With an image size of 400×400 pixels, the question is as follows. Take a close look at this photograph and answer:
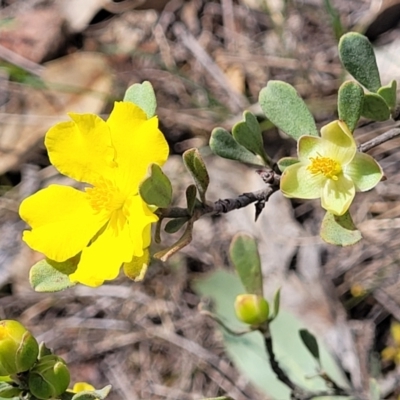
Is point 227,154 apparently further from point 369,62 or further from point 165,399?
point 165,399

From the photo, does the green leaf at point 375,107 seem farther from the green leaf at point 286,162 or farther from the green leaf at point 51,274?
the green leaf at point 51,274

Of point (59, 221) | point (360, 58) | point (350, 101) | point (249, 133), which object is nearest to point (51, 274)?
point (59, 221)

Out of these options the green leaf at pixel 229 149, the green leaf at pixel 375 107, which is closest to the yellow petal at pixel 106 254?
the green leaf at pixel 229 149

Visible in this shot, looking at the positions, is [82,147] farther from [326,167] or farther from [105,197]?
[326,167]

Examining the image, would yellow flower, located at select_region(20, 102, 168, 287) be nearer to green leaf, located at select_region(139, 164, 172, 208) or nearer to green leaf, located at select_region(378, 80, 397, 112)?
green leaf, located at select_region(139, 164, 172, 208)

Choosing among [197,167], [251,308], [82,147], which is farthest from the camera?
[251,308]
